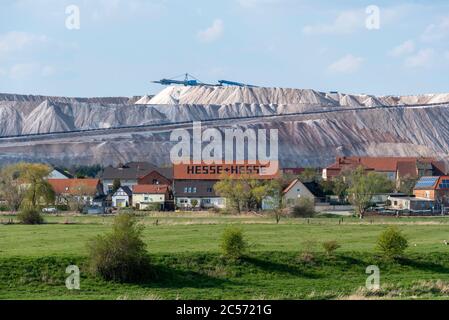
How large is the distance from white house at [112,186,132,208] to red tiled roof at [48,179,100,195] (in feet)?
5.98

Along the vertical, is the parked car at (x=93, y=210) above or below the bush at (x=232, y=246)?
above

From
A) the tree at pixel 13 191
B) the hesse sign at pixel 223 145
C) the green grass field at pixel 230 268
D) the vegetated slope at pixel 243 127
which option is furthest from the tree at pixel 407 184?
the vegetated slope at pixel 243 127

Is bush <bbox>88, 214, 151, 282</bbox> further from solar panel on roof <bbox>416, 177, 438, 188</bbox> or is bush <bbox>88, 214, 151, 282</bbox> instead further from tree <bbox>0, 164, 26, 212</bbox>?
solar panel on roof <bbox>416, 177, 438, 188</bbox>

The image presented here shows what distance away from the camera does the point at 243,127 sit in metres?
136

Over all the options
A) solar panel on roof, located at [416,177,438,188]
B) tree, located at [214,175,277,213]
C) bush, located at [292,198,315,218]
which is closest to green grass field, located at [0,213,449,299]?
bush, located at [292,198,315,218]

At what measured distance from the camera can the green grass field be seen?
86.5 ft

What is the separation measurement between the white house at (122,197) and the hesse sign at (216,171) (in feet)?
12.1

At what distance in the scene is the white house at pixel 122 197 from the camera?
68.8 meters

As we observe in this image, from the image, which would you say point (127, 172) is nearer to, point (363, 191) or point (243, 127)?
point (363, 191)

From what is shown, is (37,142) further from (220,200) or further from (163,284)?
(163,284)

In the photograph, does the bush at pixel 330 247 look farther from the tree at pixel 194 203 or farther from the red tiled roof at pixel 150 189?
the red tiled roof at pixel 150 189

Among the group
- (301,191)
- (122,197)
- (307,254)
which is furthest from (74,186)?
(307,254)
